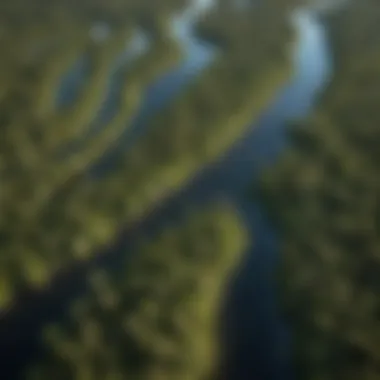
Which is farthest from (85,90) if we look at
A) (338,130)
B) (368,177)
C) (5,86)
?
(368,177)

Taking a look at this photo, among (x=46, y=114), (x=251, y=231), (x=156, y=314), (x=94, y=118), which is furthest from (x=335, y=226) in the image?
(x=46, y=114)

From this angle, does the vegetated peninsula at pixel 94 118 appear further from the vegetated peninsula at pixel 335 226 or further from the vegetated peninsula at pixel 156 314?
the vegetated peninsula at pixel 335 226

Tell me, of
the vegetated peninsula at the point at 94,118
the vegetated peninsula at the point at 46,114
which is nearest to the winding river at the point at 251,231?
the vegetated peninsula at the point at 94,118

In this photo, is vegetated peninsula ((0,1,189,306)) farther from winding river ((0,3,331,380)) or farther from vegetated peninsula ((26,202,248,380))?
vegetated peninsula ((26,202,248,380))

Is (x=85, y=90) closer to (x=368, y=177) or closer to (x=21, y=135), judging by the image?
(x=21, y=135)

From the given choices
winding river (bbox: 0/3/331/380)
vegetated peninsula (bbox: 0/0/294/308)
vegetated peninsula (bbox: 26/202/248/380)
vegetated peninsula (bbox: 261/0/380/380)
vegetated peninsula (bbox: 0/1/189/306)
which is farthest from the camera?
vegetated peninsula (bbox: 0/0/294/308)

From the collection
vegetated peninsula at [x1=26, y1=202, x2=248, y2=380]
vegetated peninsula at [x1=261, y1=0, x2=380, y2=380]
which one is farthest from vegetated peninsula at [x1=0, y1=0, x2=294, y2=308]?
vegetated peninsula at [x1=261, y1=0, x2=380, y2=380]

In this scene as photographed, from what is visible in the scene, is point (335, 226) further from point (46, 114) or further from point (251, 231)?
point (46, 114)
